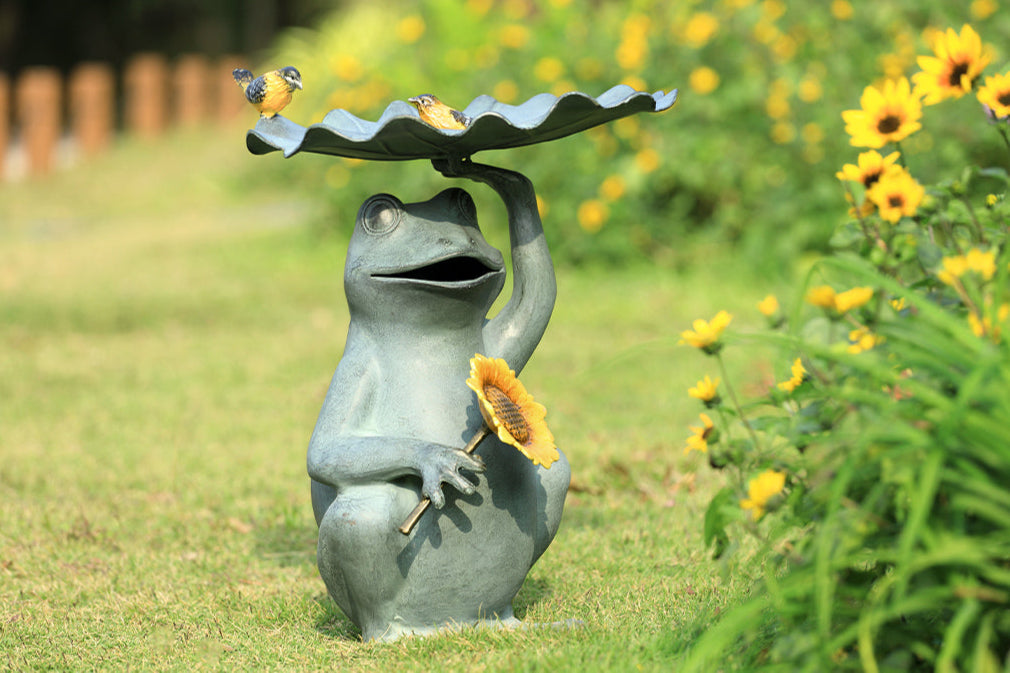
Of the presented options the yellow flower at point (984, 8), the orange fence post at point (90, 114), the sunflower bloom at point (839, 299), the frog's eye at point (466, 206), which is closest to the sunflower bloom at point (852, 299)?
the sunflower bloom at point (839, 299)

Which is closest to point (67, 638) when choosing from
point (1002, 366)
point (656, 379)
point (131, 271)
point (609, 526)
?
point (609, 526)

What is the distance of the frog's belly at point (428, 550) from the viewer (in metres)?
2.79

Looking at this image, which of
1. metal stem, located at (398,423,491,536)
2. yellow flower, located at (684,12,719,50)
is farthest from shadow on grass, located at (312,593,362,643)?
yellow flower, located at (684,12,719,50)

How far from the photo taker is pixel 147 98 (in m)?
17.6

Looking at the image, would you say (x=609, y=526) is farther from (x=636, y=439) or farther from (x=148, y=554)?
(x=148, y=554)

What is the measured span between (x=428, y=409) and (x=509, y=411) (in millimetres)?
235

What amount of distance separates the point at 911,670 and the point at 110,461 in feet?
11.5

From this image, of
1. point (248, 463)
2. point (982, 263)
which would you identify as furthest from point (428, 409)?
point (248, 463)

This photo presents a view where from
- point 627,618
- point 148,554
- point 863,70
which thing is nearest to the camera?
point 627,618

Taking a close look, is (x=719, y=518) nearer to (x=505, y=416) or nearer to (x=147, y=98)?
(x=505, y=416)

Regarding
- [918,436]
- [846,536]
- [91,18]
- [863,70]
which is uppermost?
[91,18]

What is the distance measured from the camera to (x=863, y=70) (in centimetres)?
760

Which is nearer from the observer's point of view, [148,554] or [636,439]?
[148,554]

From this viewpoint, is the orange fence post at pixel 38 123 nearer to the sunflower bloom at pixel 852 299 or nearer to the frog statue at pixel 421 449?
the frog statue at pixel 421 449
